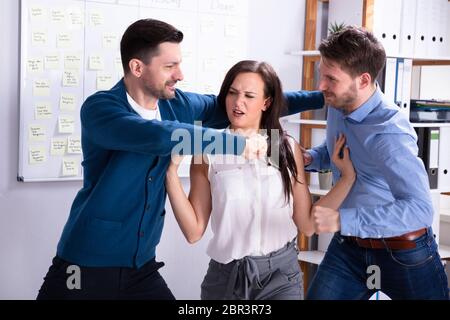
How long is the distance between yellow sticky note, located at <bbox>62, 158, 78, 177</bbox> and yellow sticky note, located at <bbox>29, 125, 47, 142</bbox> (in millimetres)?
152

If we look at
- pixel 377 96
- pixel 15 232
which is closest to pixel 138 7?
pixel 15 232

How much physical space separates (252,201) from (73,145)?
49.0 inches

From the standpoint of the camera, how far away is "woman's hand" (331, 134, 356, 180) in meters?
2.51

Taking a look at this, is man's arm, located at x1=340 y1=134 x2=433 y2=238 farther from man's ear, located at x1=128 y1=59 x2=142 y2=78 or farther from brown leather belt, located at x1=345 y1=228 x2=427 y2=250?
man's ear, located at x1=128 y1=59 x2=142 y2=78

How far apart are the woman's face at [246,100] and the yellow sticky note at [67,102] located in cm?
108

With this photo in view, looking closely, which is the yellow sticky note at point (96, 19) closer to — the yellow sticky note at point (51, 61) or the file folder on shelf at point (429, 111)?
the yellow sticky note at point (51, 61)

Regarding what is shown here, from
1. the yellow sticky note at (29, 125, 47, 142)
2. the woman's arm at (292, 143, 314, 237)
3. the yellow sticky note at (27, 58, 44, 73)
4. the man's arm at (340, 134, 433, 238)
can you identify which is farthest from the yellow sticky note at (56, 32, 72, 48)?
the man's arm at (340, 134, 433, 238)

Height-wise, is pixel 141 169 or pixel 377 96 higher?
pixel 377 96

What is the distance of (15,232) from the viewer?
11.0ft

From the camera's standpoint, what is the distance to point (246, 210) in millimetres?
2404

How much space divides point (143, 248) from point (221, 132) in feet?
1.65

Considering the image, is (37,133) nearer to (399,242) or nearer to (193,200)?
(193,200)

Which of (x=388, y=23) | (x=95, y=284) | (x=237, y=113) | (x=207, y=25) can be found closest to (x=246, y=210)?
(x=237, y=113)
